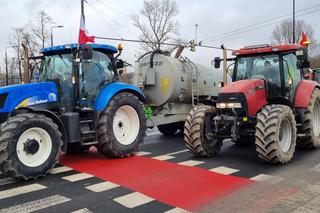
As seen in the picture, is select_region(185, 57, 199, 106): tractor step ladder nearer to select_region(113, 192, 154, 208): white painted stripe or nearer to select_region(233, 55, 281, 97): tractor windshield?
select_region(233, 55, 281, 97): tractor windshield

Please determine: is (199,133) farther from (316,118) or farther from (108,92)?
(316,118)

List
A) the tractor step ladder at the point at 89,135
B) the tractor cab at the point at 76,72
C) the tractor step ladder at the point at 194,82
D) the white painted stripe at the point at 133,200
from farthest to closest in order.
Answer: the tractor step ladder at the point at 194,82 < the tractor cab at the point at 76,72 < the tractor step ladder at the point at 89,135 < the white painted stripe at the point at 133,200

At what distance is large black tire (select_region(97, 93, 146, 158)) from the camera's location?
8336mm

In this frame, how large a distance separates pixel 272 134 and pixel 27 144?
14.8 feet

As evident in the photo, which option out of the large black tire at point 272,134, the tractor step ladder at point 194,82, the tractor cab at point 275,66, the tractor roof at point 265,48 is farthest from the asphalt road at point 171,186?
the tractor step ladder at point 194,82

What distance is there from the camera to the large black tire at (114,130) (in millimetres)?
8336

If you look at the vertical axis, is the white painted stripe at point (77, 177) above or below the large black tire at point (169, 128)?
below

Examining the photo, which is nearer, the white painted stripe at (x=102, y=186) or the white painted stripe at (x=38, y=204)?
the white painted stripe at (x=38, y=204)

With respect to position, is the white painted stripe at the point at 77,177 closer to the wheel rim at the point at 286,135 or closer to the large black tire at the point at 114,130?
the large black tire at the point at 114,130

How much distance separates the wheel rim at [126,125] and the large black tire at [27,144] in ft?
6.42

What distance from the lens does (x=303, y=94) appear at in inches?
353

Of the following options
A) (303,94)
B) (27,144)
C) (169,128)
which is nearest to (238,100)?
(303,94)

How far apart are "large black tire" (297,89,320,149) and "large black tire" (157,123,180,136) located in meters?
4.52

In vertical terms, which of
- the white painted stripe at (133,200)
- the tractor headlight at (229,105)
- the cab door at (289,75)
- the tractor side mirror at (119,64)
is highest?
the tractor side mirror at (119,64)
